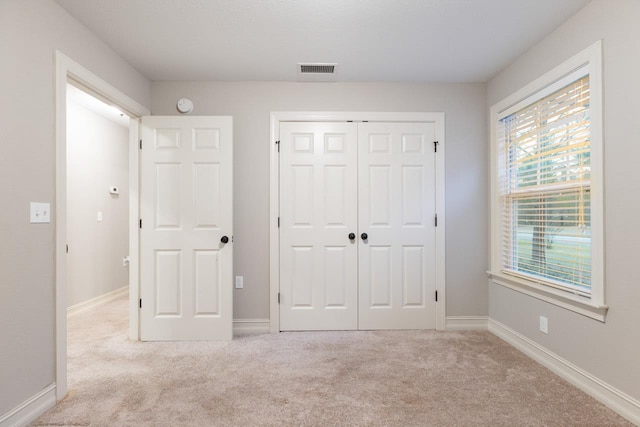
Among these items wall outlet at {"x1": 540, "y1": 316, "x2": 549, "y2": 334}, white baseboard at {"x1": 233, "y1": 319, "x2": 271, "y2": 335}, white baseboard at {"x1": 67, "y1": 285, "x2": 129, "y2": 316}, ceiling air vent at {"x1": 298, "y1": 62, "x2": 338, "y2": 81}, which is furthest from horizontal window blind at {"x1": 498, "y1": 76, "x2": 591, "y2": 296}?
white baseboard at {"x1": 67, "y1": 285, "x2": 129, "y2": 316}

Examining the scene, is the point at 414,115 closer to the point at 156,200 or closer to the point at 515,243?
the point at 515,243

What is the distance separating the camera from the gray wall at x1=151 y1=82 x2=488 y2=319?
126 inches

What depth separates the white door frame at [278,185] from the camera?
3195 millimetres

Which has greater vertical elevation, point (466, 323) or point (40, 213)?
point (40, 213)

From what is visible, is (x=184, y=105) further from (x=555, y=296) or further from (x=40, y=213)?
(x=555, y=296)

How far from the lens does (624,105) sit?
186 centimetres

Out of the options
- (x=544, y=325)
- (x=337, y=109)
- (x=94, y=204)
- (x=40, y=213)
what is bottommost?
(x=544, y=325)

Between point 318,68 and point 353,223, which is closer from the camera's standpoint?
point 318,68

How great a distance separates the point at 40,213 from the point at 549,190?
3.38 metres

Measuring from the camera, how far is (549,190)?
2451 millimetres

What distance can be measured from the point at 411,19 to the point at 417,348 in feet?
8.28

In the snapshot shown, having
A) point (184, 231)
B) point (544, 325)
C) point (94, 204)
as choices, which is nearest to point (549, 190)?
point (544, 325)

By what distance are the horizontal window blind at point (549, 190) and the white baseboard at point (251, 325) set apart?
231cm

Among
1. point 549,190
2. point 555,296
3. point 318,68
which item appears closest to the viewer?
point 555,296
